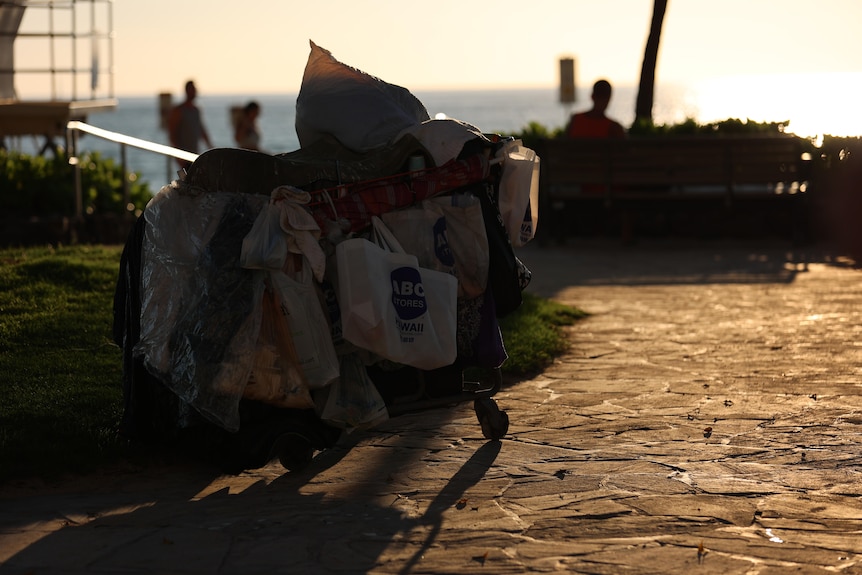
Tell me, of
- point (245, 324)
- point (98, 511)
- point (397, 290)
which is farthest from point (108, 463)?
point (397, 290)

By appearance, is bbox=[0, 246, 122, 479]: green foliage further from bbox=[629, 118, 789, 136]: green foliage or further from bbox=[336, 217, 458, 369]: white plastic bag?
bbox=[629, 118, 789, 136]: green foliage

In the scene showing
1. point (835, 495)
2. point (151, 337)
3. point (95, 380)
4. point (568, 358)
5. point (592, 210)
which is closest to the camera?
point (835, 495)

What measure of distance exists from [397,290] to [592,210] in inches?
379

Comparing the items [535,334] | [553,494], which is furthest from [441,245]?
[535,334]

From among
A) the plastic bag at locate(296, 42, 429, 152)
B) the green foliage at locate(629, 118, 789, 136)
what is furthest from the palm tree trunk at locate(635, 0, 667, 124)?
the plastic bag at locate(296, 42, 429, 152)

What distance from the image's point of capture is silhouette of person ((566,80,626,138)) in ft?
47.0

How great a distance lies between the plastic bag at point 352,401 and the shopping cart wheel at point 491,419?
620 millimetres

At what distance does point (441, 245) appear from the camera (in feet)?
18.4

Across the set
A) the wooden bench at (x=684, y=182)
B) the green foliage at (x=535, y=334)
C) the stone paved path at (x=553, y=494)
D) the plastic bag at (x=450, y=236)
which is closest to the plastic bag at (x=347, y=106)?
the plastic bag at (x=450, y=236)

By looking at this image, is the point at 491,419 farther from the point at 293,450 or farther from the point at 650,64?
the point at 650,64

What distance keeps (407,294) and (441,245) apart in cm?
39

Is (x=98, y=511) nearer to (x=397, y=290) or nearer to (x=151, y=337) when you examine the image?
(x=151, y=337)

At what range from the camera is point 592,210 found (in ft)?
48.2

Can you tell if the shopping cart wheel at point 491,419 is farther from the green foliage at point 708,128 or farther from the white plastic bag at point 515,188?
the green foliage at point 708,128
